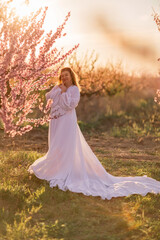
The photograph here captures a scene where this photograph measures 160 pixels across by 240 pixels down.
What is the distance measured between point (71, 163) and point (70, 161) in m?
0.04

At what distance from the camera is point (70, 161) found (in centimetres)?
618

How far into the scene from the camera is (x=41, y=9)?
4.49 m

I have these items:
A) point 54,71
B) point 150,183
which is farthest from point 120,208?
point 54,71

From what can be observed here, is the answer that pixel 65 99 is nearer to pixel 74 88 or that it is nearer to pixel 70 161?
pixel 74 88

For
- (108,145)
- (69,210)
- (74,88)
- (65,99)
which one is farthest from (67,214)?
(108,145)

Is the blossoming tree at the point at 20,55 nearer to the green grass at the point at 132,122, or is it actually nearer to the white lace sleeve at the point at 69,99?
the white lace sleeve at the point at 69,99

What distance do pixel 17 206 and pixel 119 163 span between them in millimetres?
4199

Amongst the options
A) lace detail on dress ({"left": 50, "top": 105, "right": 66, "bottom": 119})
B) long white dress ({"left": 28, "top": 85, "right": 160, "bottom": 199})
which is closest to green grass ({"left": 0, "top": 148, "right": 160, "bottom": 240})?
long white dress ({"left": 28, "top": 85, "right": 160, "bottom": 199})

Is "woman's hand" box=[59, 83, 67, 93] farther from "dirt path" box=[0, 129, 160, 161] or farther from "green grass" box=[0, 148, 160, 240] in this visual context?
"dirt path" box=[0, 129, 160, 161]

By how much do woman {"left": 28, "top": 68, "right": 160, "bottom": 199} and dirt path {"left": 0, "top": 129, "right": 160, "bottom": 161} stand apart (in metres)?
3.41

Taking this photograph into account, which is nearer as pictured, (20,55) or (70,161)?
(20,55)

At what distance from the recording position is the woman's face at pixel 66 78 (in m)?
6.44

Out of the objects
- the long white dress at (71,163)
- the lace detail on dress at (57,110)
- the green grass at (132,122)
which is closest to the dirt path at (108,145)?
the green grass at (132,122)

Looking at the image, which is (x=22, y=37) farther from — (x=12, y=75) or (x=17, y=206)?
(x=17, y=206)
